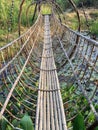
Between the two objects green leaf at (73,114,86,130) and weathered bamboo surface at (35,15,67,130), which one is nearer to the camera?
green leaf at (73,114,86,130)

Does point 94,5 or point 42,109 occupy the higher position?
point 42,109

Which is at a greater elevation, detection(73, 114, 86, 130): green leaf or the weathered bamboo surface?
detection(73, 114, 86, 130): green leaf

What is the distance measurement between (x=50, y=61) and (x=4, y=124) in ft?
11.4

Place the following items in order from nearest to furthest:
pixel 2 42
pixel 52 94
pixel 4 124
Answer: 1. pixel 4 124
2. pixel 52 94
3. pixel 2 42

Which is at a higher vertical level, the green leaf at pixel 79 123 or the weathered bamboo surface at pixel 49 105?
the green leaf at pixel 79 123

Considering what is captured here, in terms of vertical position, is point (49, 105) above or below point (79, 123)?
→ below

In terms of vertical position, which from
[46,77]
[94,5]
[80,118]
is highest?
[80,118]

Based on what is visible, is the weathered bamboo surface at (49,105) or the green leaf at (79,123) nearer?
the green leaf at (79,123)

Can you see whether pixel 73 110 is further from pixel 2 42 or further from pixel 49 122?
pixel 2 42

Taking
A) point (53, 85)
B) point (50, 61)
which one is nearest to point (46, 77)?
point (53, 85)

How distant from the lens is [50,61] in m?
7.37

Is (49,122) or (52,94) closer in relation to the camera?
(49,122)

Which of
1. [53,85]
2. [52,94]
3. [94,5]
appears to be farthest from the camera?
[94,5]

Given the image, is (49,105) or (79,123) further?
(49,105)
